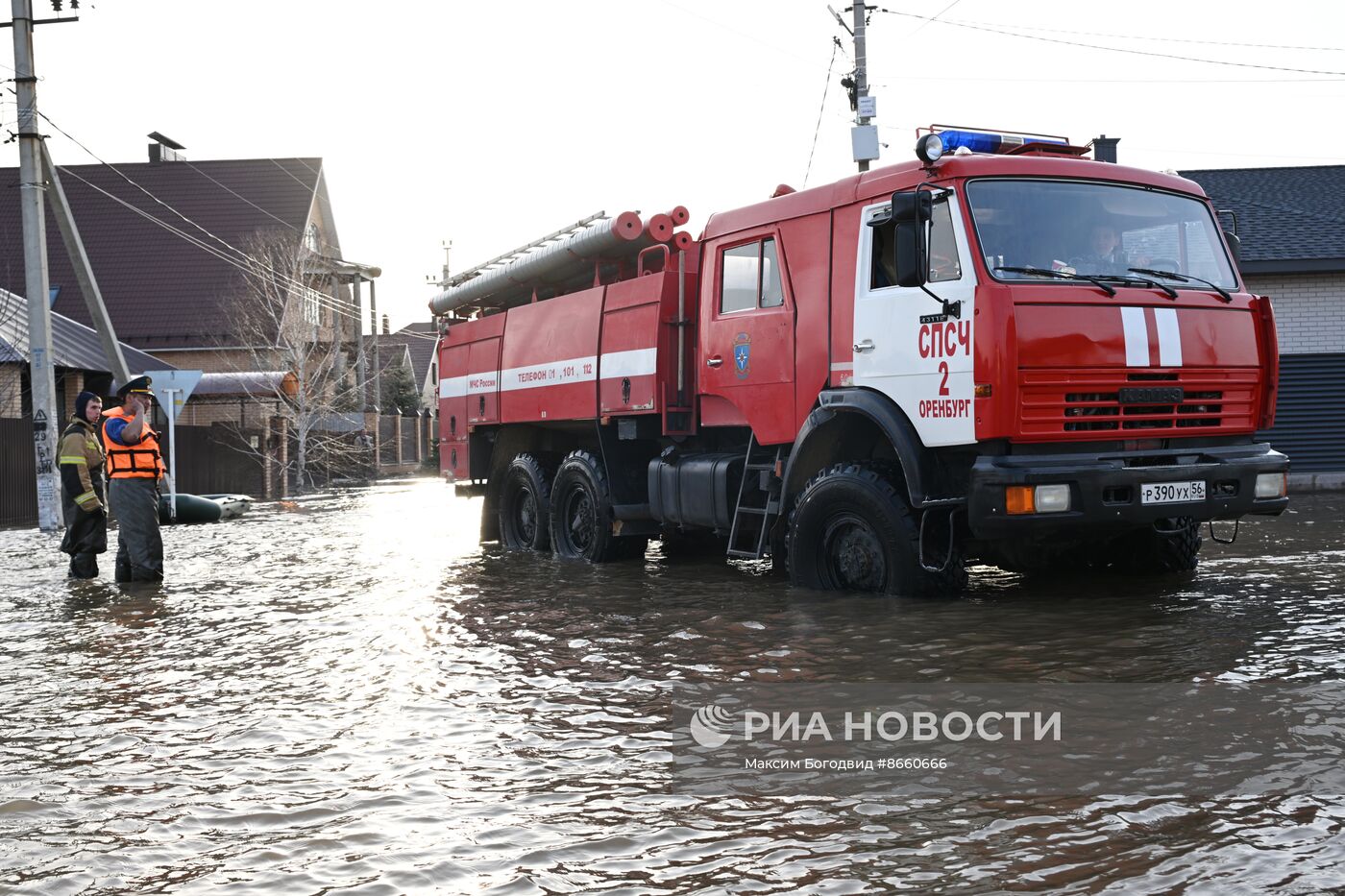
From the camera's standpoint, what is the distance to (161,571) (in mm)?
11969

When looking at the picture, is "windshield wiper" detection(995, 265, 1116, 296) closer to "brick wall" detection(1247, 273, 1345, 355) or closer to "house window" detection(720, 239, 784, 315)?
"house window" detection(720, 239, 784, 315)

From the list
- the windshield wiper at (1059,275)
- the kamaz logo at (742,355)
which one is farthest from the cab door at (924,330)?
the kamaz logo at (742,355)

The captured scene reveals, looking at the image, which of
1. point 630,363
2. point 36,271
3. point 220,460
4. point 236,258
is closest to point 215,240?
point 236,258

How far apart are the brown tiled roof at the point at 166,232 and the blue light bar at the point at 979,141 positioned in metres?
34.3

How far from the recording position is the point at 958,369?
8.10 meters

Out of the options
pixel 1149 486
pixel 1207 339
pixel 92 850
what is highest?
pixel 1207 339

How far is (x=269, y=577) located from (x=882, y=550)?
6.36 metres

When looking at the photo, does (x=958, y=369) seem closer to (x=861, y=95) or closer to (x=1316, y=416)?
(x=861, y=95)

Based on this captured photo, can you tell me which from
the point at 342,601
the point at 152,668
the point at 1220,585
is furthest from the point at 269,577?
the point at 1220,585

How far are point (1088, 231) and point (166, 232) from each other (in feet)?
132

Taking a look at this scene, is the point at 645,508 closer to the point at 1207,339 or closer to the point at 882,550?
the point at 882,550

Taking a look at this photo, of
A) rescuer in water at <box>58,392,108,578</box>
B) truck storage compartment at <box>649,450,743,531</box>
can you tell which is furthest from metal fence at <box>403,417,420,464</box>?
truck storage compartment at <box>649,450,743,531</box>

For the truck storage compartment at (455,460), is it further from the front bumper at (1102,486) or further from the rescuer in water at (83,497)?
the front bumper at (1102,486)

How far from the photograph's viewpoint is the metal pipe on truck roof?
37.2ft
